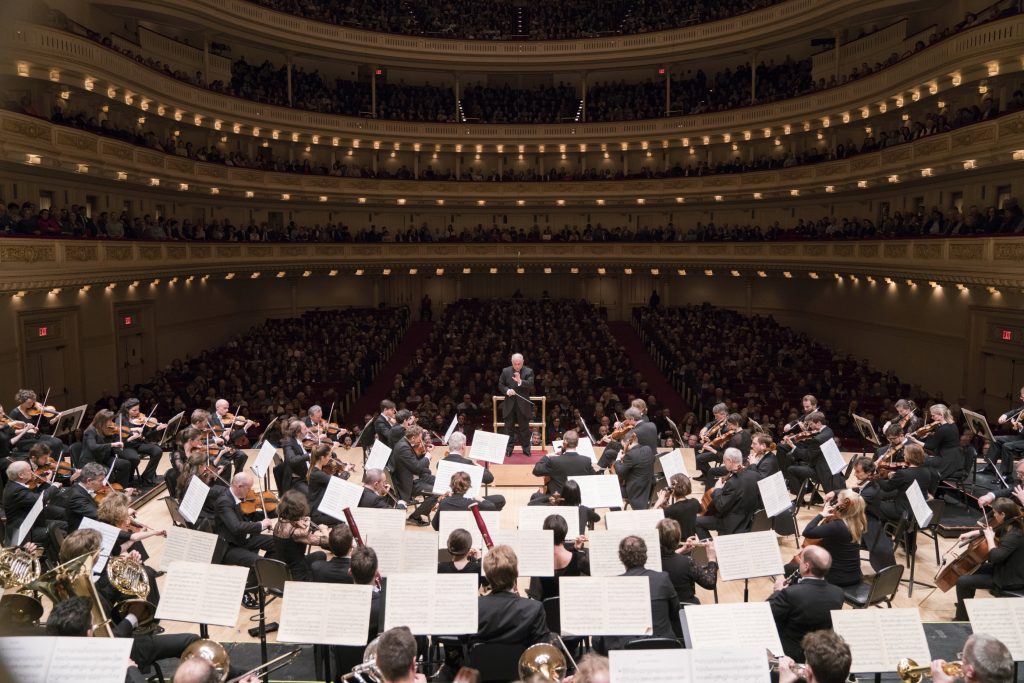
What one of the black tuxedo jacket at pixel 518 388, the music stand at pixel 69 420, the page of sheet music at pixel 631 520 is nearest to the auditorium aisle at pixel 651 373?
the black tuxedo jacket at pixel 518 388

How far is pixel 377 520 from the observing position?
8.86 metres

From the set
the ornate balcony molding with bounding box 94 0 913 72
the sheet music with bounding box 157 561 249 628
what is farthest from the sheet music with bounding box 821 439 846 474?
the ornate balcony molding with bounding box 94 0 913 72

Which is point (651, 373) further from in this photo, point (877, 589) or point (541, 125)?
point (877, 589)

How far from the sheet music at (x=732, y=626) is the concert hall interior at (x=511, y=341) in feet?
0.11

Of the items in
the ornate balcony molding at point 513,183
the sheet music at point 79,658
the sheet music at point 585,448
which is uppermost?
the ornate balcony molding at point 513,183

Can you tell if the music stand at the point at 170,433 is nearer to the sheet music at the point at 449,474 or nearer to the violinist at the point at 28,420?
the violinist at the point at 28,420

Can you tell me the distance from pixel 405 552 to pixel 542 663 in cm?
238

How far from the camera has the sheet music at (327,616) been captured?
21.2 feet

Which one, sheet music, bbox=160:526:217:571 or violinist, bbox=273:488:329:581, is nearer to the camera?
sheet music, bbox=160:526:217:571

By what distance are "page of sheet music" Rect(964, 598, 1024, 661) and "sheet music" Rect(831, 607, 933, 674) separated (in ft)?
2.29

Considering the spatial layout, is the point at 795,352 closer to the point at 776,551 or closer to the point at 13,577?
the point at 776,551

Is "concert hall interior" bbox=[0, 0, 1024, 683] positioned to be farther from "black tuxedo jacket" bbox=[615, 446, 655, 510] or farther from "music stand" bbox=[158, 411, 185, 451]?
"music stand" bbox=[158, 411, 185, 451]

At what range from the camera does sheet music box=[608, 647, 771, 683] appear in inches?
212

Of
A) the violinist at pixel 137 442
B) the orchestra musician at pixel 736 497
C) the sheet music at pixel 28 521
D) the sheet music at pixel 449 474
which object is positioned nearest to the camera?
the sheet music at pixel 28 521
